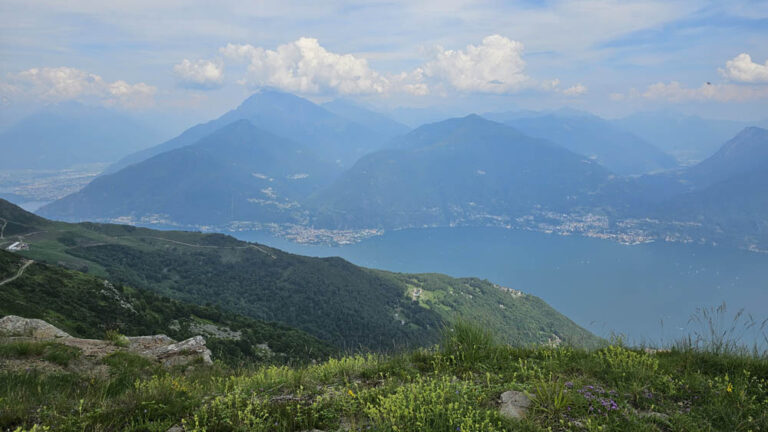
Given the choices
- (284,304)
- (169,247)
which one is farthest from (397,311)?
(169,247)

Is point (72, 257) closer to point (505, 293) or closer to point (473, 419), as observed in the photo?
point (473, 419)

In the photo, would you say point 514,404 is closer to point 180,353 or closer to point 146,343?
point 180,353

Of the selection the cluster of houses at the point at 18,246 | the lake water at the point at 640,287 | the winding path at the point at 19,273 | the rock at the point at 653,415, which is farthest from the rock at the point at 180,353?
the lake water at the point at 640,287

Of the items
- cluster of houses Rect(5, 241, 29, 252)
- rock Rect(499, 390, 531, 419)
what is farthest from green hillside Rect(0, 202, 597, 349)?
rock Rect(499, 390, 531, 419)

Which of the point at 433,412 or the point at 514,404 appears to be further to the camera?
the point at 514,404

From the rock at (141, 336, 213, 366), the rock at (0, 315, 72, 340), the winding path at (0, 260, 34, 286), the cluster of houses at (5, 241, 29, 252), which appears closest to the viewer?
the rock at (141, 336, 213, 366)

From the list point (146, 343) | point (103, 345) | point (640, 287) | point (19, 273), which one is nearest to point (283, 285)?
point (19, 273)

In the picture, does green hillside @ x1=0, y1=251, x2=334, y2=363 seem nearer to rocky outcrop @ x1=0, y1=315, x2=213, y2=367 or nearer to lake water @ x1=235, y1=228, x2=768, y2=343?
rocky outcrop @ x1=0, y1=315, x2=213, y2=367
